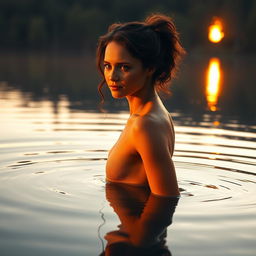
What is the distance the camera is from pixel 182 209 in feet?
14.4

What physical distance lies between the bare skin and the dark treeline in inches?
2083

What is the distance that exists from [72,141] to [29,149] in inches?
31.9

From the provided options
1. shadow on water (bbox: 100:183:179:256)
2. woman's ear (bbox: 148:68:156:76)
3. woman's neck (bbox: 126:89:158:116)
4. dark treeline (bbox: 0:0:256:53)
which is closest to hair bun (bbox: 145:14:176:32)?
woman's ear (bbox: 148:68:156:76)

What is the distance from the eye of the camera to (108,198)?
4684 mm

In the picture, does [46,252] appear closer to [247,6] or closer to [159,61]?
[159,61]

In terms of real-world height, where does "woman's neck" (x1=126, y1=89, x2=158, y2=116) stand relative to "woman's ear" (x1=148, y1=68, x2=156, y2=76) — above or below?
below

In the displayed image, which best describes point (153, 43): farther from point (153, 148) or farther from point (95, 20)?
point (95, 20)

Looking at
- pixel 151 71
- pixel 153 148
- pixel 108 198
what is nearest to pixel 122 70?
pixel 151 71

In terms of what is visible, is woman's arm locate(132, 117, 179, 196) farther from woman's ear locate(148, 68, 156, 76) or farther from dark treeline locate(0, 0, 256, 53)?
dark treeline locate(0, 0, 256, 53)

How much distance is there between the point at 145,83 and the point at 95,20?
65.6m

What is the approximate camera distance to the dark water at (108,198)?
11.8ft

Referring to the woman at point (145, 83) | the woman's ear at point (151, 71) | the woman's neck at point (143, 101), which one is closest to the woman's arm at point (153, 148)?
the woman at point (145, 83)

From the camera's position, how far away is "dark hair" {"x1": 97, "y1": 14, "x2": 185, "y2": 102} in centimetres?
424

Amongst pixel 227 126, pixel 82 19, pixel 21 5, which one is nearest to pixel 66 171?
pixel 227 126
